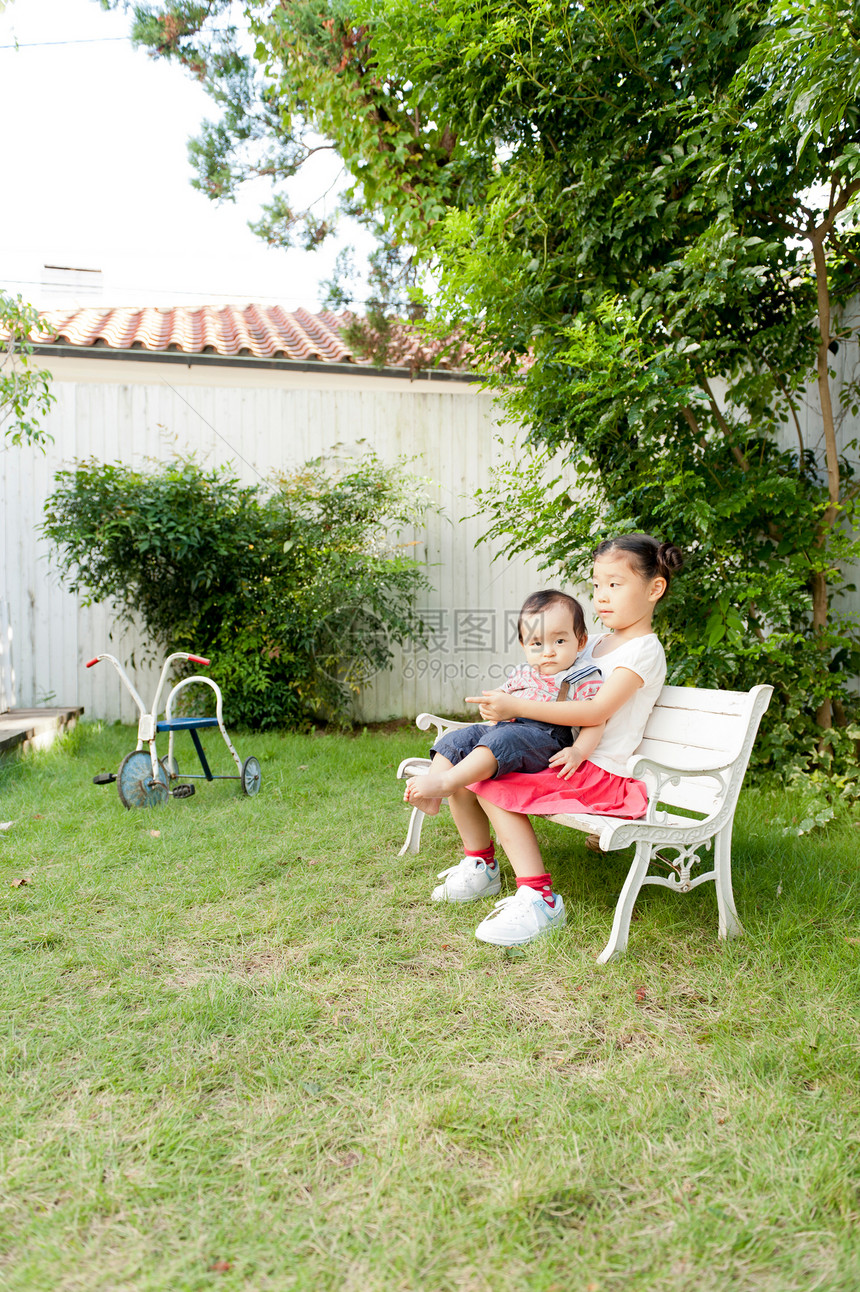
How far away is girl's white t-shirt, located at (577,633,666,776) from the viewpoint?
→ 2.43m

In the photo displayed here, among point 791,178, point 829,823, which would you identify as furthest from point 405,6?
point 829,823

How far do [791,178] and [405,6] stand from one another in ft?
6.09

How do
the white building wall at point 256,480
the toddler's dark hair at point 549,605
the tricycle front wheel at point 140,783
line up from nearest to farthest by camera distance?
the toddler's dark hair at point 549,605, the tricycle front wheel at point 140,783, the white building wall at point 256,480

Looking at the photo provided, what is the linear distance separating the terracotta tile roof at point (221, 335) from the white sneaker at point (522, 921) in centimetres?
422

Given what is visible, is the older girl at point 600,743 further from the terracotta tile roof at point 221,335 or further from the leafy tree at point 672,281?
the terracotta tile roof at point 221,335

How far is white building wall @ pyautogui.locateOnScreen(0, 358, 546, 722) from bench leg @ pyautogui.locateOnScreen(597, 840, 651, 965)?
422cm

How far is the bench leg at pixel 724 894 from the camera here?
2.31 m

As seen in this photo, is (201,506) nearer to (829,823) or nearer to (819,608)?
(819,608)

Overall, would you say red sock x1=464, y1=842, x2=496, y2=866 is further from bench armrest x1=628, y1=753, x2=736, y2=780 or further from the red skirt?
bench armrest x1=628, y1=753, x2=736, y2=780

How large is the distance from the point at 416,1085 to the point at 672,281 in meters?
3.19

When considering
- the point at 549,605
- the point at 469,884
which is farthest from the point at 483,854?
the point at 549,605

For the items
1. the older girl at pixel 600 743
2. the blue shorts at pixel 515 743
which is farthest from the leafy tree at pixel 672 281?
the blue shorts at pixel 515 743

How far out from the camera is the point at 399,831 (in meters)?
3.47

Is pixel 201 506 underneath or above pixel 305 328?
underneath
